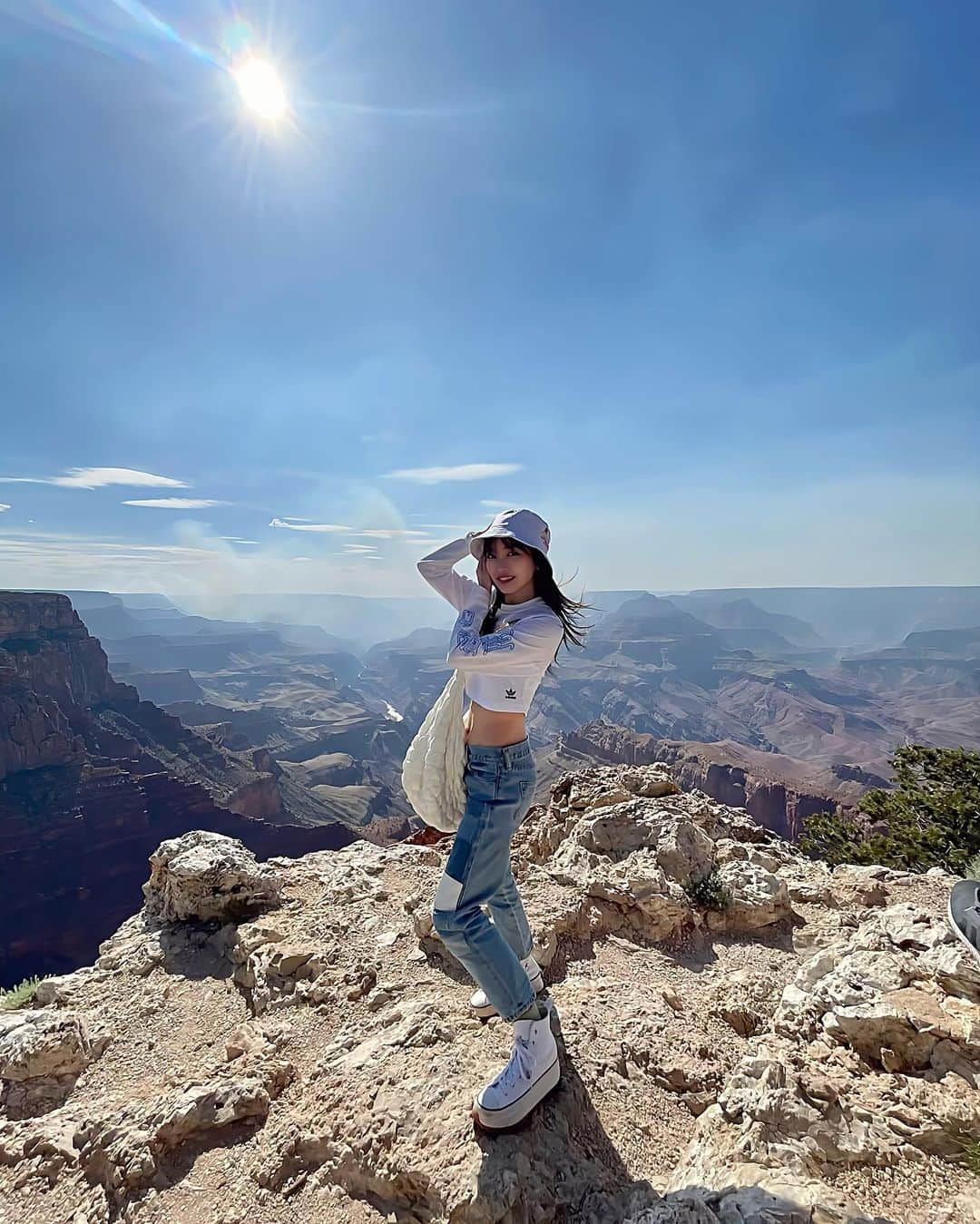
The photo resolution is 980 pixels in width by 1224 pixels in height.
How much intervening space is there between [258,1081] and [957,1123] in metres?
3.68

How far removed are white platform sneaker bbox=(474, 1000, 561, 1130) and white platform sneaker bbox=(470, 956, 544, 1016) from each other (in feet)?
1.38

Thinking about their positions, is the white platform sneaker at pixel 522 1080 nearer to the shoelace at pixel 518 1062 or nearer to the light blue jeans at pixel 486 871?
the shoelace at pixel 518 1062

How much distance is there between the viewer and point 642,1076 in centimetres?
322

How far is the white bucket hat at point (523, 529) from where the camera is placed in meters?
2.78

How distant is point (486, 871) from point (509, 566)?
1.47 m

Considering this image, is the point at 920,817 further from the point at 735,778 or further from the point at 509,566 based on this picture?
the point at 735,778

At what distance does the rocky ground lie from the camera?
2500 millimetres

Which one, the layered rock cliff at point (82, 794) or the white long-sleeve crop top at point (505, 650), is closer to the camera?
the white long-sleeve crop top at point (505, 650)

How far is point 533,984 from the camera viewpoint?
3312 mm

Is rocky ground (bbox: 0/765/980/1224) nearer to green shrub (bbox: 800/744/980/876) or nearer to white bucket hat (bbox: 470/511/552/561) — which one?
white bucket hat (bbox: 470/511/552/561)

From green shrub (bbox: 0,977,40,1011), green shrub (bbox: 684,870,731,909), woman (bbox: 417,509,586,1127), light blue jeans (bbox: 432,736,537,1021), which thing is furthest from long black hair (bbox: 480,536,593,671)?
green shrub (bbox: 0,977,40,1011)

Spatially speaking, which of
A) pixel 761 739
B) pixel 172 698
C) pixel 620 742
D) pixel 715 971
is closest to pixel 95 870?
pixel 715 971

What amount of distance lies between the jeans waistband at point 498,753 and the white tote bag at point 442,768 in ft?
0.36

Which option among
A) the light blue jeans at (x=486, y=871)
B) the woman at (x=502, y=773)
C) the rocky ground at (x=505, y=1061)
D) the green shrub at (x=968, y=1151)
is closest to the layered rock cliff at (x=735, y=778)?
the rocky ground at (x=505, y=1061)
